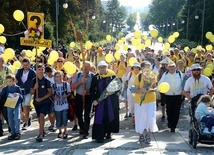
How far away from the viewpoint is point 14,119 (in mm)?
9039

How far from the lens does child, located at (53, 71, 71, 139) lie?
9086 millimetres

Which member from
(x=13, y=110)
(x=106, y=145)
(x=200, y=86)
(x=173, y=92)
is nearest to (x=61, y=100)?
(x=13, y=110)

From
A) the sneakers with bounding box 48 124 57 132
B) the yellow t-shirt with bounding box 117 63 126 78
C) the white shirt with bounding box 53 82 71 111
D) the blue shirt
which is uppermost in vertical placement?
the yellow t-shirt with bounding box 117 63 126 78

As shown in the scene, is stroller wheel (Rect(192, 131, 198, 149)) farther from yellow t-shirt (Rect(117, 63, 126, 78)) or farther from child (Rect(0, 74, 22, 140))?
yellow t-shirt (Rect(117, 63, 126, 78))

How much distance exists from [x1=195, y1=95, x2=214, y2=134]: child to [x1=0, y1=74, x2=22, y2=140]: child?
4.11m

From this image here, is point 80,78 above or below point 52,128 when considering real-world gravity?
above

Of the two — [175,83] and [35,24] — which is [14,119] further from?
[175,83]

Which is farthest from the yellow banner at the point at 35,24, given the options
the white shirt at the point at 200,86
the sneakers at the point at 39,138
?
the white shirt at the point at 200,86

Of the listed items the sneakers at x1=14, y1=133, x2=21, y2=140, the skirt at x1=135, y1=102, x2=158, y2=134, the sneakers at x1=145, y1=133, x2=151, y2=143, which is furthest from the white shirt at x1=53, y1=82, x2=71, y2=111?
the sneakers at x1=145, y1=133, x2=151, y2=143

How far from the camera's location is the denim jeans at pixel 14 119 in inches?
355

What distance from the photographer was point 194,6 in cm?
6588

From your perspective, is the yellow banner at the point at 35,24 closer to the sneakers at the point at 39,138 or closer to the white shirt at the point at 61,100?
the white shirt at the point at 61,100

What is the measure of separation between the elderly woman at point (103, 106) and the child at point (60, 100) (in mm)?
697

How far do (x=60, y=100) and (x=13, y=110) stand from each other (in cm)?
113
